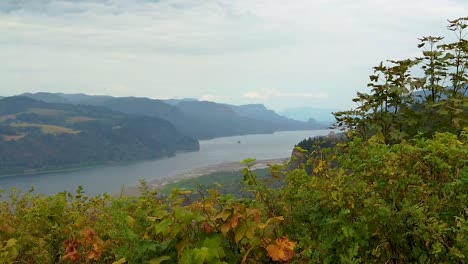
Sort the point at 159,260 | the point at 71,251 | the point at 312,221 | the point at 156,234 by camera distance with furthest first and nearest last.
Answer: the point at 71,251 < the point at 312,221 < the point at 156,234 < the point at 159,260

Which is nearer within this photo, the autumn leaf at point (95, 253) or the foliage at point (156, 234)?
the foliage at point (156, 234)

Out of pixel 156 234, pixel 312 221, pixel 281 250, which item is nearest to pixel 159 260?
pixel 156 234

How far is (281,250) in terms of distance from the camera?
3395 mm

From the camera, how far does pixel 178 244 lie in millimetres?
3535

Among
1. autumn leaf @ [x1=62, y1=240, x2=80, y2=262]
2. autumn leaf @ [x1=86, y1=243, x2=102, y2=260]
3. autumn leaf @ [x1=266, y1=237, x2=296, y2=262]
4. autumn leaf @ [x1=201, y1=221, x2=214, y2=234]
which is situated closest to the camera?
autumn leaf @ [x1=266, y1=237, x2=296, y2=262]

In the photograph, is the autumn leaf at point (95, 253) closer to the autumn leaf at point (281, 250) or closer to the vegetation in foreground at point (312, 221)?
the vegetation in foreground at point (312, 221)

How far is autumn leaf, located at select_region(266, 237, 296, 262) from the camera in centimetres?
335

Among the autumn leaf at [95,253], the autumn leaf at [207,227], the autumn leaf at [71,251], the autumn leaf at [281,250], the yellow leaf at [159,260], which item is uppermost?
the autumn leaf at [207,227]

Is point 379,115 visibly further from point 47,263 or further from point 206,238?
point 47,263

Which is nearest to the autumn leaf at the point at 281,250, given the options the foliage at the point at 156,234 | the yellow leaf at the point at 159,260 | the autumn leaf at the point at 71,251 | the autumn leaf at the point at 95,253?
the foliage at the point at 156,234

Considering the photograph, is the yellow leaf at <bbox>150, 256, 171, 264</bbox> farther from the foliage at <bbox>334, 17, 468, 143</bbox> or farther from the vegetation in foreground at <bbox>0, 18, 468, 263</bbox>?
the foliage at <bbox>334, 17, 468, 143</bbox>

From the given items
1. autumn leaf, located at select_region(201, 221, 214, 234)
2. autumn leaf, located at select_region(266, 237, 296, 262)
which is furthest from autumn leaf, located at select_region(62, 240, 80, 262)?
autumn leaf, located at select_region(266, 237, 296, 262)

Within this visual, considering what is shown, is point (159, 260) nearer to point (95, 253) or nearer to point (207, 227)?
point (207, 227)

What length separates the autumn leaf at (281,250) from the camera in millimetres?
3352
